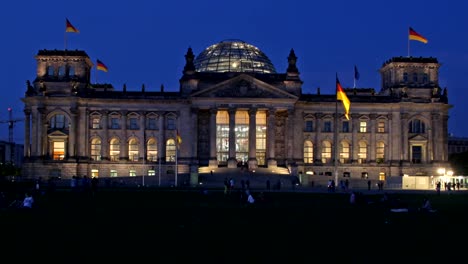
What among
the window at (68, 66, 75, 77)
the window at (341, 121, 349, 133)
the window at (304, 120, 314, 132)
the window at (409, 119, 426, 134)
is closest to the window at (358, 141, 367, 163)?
the window at (341, 121, 349, 133)

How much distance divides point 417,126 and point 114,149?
170 ft

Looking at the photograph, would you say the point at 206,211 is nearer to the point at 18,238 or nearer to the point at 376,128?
the point at 18,238

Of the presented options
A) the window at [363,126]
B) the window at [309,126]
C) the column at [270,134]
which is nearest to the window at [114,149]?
the column at [270,134]

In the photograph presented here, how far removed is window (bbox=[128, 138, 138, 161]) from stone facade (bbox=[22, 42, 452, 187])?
17 cm

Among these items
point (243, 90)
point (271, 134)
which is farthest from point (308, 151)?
point (243, 90)

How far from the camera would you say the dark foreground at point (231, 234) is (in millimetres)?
23156

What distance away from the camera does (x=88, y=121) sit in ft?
374

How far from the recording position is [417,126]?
385ft

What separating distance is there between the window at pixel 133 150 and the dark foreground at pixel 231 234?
226 ft

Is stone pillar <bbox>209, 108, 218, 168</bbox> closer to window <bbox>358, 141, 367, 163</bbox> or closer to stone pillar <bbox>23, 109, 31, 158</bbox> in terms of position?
window <bbox>358, 141, 367, 163</bbox>

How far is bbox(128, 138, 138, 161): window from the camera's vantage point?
377ft

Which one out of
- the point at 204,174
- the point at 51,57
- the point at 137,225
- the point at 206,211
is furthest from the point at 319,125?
the point at 137,225

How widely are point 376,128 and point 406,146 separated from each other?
585 centimetres

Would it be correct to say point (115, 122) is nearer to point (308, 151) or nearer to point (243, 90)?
point (243, 90)
